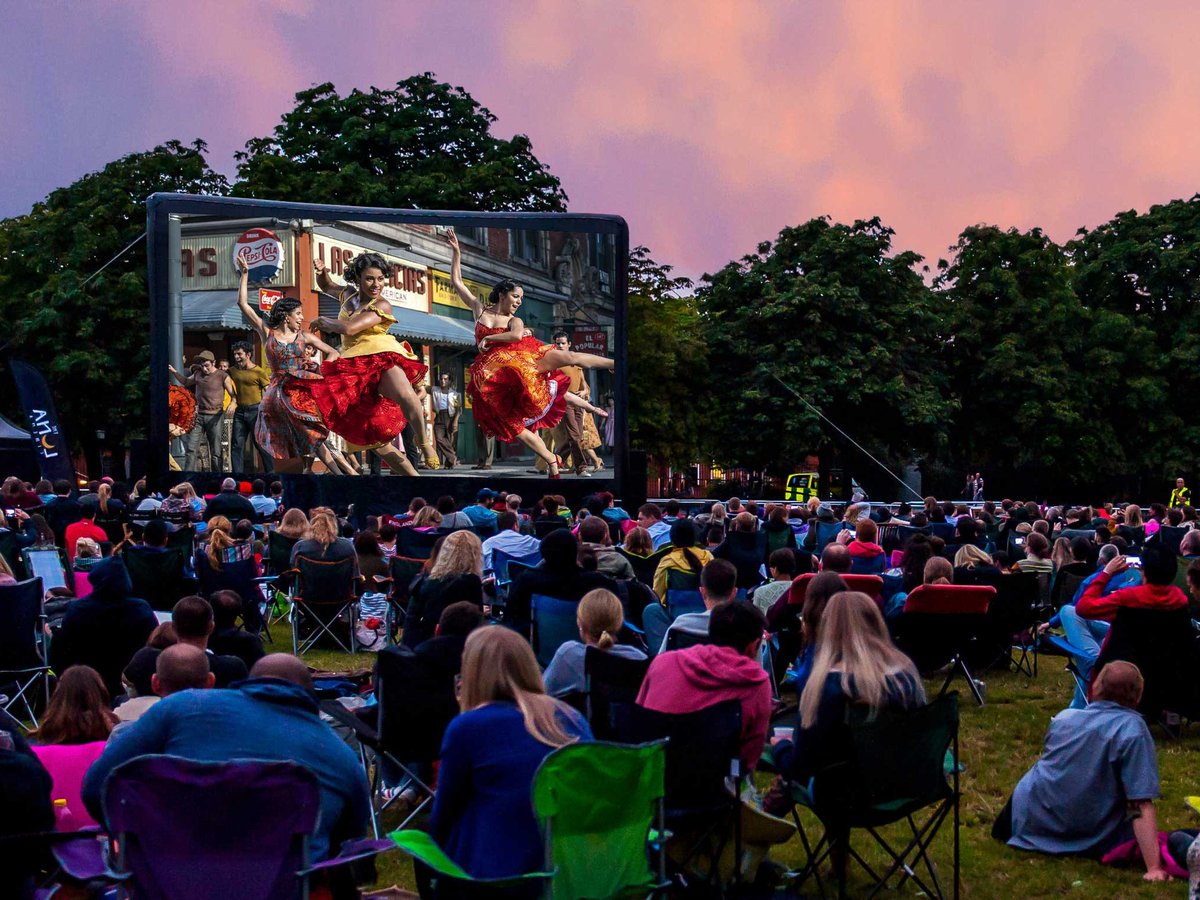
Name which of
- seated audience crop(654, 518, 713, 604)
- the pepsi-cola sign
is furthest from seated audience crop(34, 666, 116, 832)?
the pepsi-cola sign

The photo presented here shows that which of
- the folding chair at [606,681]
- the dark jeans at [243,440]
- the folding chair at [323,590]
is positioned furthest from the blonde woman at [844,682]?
the dark jeans at [243,440]

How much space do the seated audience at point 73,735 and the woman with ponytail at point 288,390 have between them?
14.8m

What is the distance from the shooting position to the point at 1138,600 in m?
7.00

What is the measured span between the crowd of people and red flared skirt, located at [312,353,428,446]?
29.6ft

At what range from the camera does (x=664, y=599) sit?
324 inches

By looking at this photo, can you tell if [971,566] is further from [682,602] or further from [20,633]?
[20,633]

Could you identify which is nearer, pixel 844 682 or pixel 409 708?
pixel 844 682

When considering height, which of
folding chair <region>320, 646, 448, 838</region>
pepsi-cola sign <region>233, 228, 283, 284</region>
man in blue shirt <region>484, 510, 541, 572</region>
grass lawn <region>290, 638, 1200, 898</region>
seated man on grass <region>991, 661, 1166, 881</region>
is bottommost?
grass lawn <region>290, 638, 1200, 898</region>

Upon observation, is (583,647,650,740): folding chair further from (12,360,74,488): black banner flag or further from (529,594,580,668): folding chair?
(12,360,74,488): black banner flag

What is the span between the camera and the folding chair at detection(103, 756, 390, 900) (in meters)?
3.18

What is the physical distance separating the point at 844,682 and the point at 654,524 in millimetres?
6326

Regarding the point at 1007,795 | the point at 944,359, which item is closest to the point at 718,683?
the point at 1007,795

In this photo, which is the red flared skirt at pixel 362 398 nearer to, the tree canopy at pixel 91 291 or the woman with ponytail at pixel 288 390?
the woman with ponytail at pixel 288 390

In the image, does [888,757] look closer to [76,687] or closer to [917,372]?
[76,687]
